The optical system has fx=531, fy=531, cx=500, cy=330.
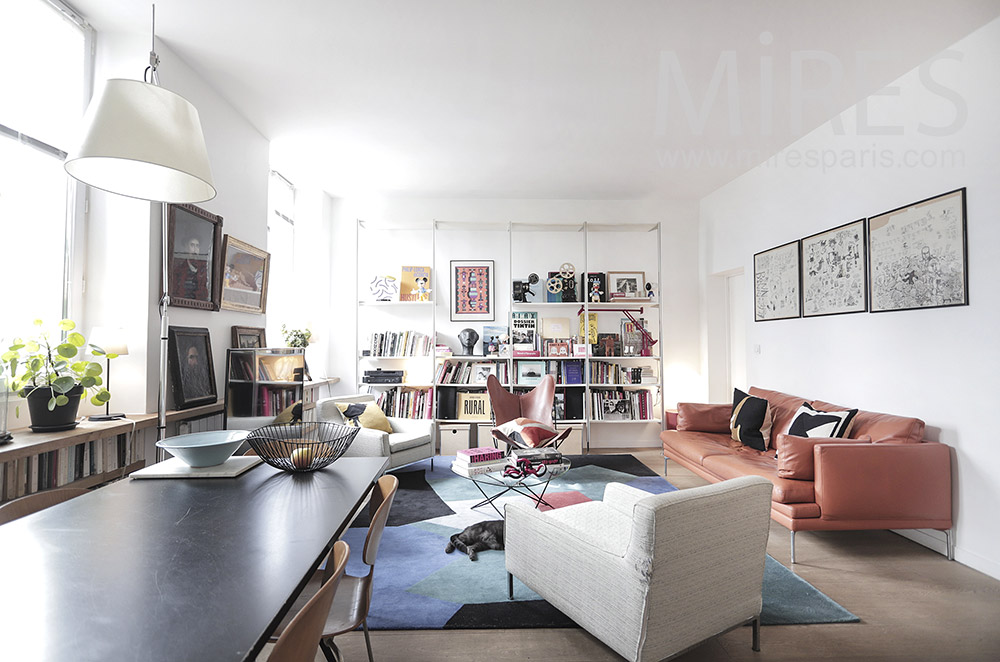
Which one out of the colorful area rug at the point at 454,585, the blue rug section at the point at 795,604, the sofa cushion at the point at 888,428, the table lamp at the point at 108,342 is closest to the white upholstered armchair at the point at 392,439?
the colorful area rug at the point at 454,585

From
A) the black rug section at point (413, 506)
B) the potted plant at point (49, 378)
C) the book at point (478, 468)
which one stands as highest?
the potted plant at point (49, 378)

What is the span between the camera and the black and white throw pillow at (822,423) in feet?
11.4

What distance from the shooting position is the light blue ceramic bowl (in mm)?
1872

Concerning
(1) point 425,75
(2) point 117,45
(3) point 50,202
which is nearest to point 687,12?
(1) point 425,75

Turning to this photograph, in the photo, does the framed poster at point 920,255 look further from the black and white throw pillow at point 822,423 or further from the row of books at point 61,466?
the row of books at point 61,466

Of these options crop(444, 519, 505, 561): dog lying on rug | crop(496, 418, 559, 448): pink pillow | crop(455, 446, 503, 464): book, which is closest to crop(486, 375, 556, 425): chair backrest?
crop(496, 418, 559, 448): pink pillow

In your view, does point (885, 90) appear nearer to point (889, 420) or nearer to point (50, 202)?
point (889, 420)

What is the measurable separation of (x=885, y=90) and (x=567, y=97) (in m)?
2.14

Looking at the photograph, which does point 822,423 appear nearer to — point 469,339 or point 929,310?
point 929,310

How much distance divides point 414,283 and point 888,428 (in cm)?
475

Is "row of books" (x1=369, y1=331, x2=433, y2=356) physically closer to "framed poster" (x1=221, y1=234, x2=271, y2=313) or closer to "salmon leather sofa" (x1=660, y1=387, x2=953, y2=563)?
"framed poster" (x1=221, y1=234, x2=271, y2=313)

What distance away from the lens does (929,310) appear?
3.26 metres

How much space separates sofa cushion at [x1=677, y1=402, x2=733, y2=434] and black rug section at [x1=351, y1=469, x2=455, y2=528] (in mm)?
2346

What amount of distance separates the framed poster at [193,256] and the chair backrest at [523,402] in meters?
2.73
